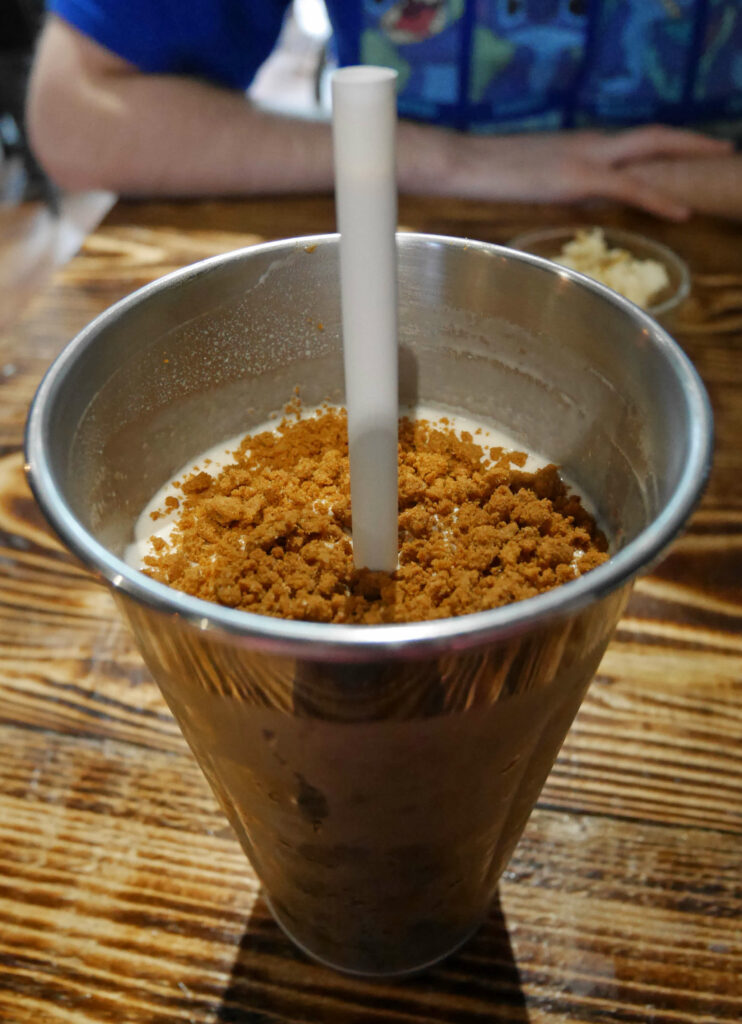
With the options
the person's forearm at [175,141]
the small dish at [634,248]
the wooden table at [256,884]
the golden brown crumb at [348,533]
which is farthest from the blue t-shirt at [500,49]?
the golden brown crumb at [348,533]

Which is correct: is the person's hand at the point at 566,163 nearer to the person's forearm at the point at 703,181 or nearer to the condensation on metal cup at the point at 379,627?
the person's forearm at the point at 703,181

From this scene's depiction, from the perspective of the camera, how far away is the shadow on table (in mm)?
396

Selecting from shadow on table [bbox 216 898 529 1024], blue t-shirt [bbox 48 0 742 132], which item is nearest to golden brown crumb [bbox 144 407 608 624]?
shadow on table [bbox 216 898 529 1024]

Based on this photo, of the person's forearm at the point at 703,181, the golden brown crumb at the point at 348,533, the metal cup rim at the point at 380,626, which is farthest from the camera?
the person's forearm at the point at 703,181

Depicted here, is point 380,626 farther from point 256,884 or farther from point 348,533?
point 256,884

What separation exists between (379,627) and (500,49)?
959 millimetres

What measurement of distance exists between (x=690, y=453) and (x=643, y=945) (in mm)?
269

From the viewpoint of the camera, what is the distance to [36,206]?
85.6 inches

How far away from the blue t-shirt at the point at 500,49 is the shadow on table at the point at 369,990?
94 cm

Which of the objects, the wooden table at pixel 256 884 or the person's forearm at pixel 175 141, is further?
the person's forearm at pixel 175 141

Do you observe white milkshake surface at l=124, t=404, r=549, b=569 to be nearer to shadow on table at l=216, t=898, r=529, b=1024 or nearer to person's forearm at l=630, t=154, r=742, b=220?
shadow on table at l=216, t=898, r=529, b=1024

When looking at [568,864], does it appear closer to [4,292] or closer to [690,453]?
[690,453]

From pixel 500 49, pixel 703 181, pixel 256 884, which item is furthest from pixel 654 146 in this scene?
pixel 256 884

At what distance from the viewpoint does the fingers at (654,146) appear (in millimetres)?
972
